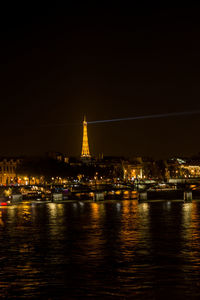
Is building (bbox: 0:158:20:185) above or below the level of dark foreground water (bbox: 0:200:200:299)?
above

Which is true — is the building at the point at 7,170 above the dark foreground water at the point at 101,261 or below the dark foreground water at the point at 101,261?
above

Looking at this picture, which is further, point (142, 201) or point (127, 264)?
point (142, 201)

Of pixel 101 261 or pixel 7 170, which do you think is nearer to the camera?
pixel 101 261

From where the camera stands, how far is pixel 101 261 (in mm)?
19719

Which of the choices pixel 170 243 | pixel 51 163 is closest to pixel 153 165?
pixel 51 163

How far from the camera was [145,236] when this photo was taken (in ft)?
88.2

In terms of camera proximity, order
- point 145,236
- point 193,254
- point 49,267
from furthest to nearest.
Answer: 1. point 145,236
2. point 193,254
3. point 49,267

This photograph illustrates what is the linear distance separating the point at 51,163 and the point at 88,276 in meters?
94.6

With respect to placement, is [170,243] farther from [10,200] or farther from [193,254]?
[10,200]

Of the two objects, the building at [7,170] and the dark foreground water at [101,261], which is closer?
the dark foreground water at [101,261]

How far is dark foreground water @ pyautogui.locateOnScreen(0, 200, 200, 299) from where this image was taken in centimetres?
1505

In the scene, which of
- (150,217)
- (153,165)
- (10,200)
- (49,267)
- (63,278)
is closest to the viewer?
(63,278)

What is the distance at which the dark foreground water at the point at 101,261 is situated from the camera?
15047 millimetres

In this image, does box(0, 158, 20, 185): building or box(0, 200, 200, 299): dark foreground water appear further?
box(0, 158, 20, 185): building
